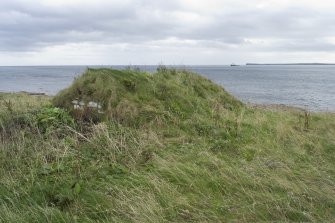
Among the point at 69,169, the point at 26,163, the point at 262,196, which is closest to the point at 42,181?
the point at 69,169

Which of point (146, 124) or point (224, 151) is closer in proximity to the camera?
point (224, 151)

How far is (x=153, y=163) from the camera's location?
6.12 metres

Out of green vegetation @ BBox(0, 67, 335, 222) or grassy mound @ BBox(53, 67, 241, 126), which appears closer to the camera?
green vegetation @ BBox(0, 67, 335, 222)

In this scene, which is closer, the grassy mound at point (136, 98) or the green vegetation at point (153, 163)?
the green vegetation at point (153, 163)

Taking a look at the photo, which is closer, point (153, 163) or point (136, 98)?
point (153, 163)

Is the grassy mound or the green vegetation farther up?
the grassy mound

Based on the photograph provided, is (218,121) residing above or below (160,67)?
below

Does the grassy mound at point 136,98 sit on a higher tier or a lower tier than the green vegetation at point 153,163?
higher

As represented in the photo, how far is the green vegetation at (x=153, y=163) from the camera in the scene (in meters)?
4.71

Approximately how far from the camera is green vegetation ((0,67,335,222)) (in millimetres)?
4707

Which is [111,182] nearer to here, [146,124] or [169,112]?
[146,124]

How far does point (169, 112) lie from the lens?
382 inches

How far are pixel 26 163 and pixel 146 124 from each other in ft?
10.8

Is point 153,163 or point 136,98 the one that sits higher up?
point 136,98
